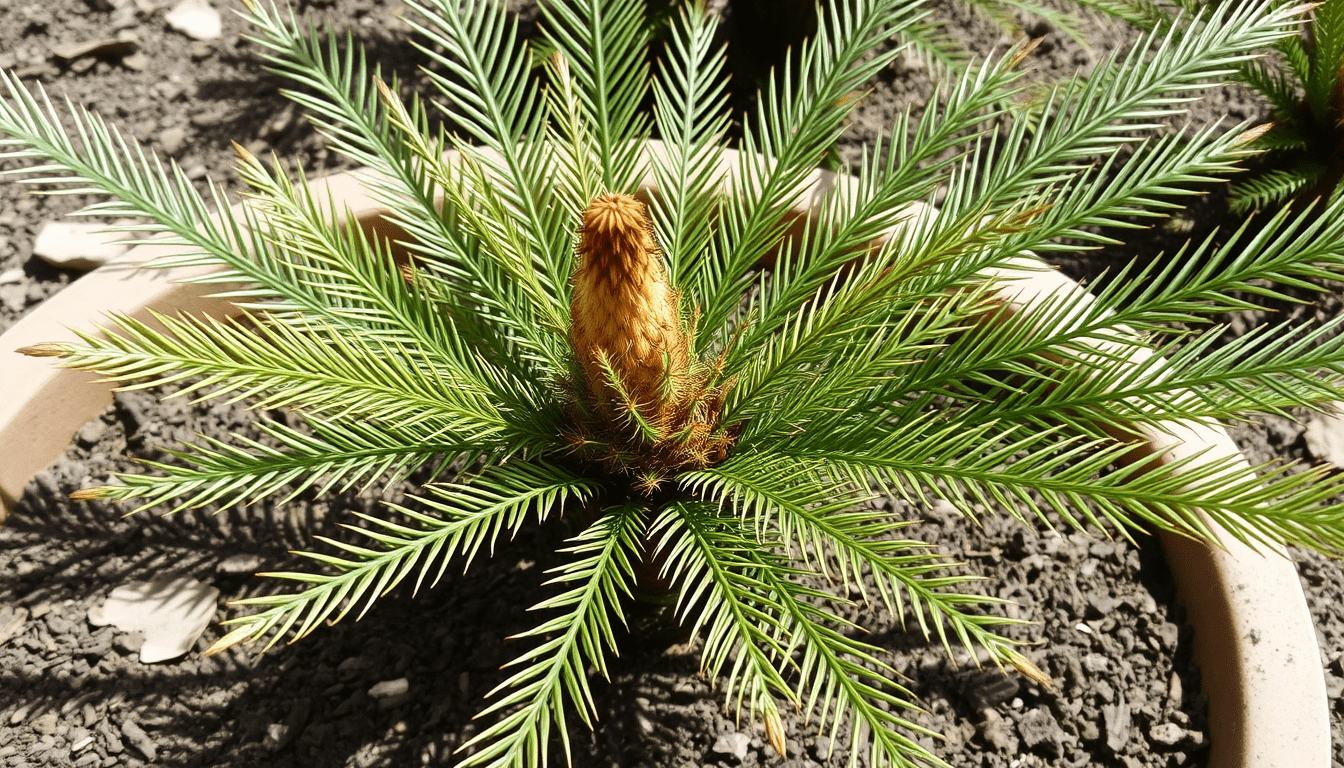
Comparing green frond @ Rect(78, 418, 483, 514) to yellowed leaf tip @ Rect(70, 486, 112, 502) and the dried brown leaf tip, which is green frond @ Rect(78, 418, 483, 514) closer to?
yellowed leaf tip @ Rect(70, 486, 112, 502)

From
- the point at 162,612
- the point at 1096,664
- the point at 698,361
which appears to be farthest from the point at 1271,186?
the point at 162,612

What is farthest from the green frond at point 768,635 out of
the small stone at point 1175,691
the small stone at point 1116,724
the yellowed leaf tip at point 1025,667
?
the small stone at point 1175,691

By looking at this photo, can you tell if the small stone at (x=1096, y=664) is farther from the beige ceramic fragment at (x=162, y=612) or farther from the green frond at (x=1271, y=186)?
the beige ceramic fragment at (x=162, y=612)

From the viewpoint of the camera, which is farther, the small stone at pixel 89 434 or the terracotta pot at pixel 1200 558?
the small stone at pixel 89 434

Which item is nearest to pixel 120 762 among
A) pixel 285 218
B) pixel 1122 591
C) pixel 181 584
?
pixel 181 584

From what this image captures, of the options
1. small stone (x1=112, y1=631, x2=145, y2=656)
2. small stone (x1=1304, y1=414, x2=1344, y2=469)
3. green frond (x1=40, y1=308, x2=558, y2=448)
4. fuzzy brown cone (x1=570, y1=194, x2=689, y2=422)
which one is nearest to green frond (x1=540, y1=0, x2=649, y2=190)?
fuzzy brown cone (x1=570, y1=194, x2=689, y2=422)
